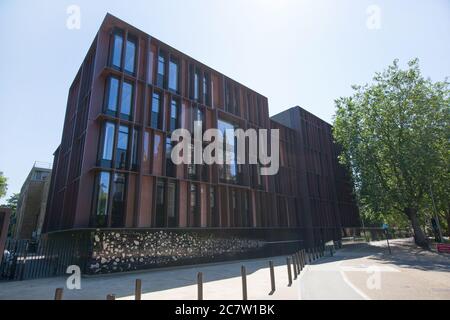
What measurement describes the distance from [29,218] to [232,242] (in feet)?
124

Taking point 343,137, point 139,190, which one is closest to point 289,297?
point 139,190

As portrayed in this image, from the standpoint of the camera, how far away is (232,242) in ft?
70.6

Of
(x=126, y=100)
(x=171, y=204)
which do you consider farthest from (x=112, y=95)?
(x=171, y=204)

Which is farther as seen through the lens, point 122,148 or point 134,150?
point 134,150

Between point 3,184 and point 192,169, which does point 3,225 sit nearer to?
point 192,169

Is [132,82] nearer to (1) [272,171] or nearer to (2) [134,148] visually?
(2) [134,148]

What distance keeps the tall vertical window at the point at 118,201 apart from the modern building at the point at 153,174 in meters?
0.06

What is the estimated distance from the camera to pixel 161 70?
21094 millimetres

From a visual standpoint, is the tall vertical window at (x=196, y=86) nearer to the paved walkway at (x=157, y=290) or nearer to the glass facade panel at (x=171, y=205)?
the glass facade panel at (x=171, y=205)

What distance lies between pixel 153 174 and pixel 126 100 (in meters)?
5.61

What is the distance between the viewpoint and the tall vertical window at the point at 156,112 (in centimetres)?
1922

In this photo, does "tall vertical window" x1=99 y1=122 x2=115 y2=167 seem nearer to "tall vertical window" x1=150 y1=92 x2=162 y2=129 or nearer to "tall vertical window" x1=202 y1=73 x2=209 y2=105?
"tall vertical window" x1=150 y1=92 x2=162 y2=129
